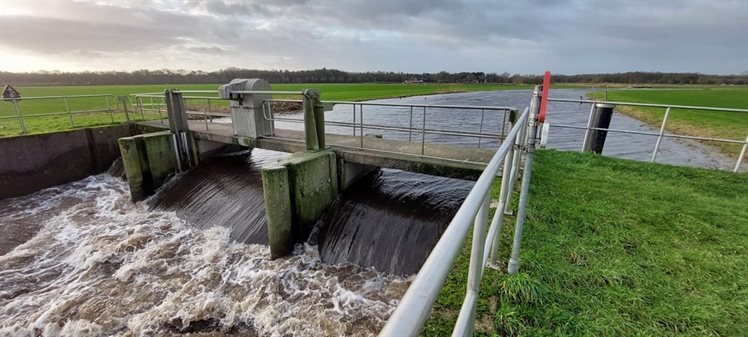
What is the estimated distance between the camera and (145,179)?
9500 millimetres

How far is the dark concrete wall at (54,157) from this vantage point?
388 inches

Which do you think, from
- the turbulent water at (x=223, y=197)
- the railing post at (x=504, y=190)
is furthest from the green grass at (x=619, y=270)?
the turbulent water at (x=223, y=197)

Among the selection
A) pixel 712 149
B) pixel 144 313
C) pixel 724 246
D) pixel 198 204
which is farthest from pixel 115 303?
pixel 712 149

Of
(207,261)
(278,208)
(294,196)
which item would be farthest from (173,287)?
(294,196)

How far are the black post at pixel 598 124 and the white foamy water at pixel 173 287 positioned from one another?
247 inches

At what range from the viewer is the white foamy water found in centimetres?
478

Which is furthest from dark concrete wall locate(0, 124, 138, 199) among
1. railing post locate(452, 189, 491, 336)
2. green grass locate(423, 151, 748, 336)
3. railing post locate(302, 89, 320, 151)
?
railing post locate(452, 189, 491, 336)

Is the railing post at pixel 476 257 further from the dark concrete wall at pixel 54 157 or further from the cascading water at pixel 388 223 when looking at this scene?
the dark concrete wall at pixel 54 157

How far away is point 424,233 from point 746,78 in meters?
147

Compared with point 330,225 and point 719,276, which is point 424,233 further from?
point 719,276

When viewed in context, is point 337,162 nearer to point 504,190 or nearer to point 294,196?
point 294,196

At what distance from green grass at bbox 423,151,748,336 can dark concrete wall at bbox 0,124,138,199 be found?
13430 millimetres

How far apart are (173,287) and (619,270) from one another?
6370 millimetres

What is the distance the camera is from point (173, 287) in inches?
221
